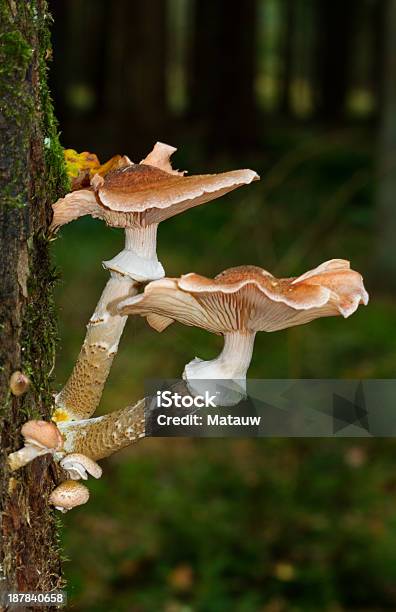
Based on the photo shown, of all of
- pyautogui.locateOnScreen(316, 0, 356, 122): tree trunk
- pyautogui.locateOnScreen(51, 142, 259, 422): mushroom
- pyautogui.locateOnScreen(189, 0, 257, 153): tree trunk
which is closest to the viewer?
pyautogui.locateOnScreen(51, 142, 259, 422): mushroom

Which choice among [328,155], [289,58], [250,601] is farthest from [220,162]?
[289,58]

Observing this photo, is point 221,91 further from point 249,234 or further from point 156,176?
point 156,176

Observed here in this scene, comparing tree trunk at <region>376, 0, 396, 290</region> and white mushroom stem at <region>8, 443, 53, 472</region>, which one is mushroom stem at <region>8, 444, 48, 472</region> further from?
tree trunk at <region>376, 0, 396, 290</region>

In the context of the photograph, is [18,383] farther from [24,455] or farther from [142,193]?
[142,193]

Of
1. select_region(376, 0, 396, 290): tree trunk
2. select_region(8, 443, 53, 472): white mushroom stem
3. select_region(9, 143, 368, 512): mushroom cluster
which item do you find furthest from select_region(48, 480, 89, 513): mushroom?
select_region(376, 0, 396, 290): tree trunk

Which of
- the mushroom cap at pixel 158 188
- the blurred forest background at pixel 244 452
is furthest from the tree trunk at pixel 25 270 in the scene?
the blurred forest background at pixel 244 452

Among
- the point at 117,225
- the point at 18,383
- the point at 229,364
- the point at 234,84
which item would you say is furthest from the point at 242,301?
the point at 234,84
